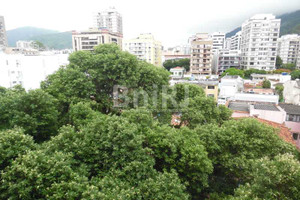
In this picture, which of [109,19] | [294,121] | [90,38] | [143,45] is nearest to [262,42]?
[143,45]

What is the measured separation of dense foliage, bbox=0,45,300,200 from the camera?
7336 millimetres

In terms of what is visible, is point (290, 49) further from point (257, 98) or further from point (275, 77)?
point (257, 98)

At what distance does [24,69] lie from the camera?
33.7m

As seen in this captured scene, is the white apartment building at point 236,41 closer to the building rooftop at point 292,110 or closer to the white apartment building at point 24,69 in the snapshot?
the building rooftop at point 292,110

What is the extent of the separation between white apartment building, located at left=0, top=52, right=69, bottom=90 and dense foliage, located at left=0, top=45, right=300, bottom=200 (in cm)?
1858

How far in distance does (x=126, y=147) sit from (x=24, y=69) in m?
33.2

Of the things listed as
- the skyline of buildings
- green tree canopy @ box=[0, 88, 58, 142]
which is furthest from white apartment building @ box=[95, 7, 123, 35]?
green tree canopy @ box=[0, 88, 58, 142]

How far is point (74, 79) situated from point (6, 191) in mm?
10007

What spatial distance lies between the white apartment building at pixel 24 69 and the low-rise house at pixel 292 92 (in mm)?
38372

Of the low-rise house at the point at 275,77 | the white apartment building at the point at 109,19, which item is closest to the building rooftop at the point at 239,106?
the low-rise house at the point at 275,77

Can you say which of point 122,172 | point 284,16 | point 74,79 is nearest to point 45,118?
point 74,79

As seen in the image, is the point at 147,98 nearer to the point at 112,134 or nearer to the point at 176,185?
the point at 112,134

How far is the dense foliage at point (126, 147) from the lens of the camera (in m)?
7.34

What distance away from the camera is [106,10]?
314 ft
